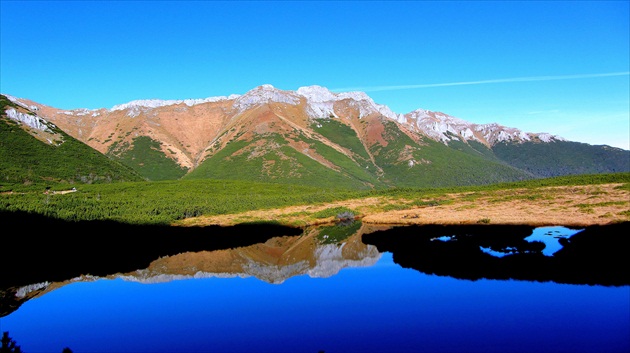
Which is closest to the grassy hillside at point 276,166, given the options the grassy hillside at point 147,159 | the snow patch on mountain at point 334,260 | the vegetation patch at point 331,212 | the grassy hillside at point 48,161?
the grassy hillside at point 147,159

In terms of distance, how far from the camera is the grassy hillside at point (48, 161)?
10031cm

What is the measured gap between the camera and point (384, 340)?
19.1 metres

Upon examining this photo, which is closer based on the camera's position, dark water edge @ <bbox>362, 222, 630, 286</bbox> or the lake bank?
dark water edge @ <bbox>362, 222, 630, 286</bbox>

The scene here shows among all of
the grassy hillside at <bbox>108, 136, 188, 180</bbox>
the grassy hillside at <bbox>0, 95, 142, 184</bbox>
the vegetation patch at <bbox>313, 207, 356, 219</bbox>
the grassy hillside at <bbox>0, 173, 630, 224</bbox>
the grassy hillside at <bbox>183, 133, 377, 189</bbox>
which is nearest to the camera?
the grassy hillside at <bbox>0, 173, 630, 224</bbox>

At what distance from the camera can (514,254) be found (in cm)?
3384

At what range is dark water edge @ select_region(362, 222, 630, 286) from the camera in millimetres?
27688

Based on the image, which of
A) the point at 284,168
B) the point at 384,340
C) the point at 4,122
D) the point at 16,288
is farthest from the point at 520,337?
the point at 4,122

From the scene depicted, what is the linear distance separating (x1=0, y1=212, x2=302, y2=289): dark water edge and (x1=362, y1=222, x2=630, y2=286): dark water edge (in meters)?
19.1

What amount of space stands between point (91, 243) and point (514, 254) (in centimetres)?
4835

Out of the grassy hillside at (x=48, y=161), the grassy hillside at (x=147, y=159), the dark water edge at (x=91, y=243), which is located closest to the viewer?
the dark water edge at (x=91, y=243)

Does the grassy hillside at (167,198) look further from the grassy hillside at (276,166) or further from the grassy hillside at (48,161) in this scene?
the grassy hillside at (276,166)

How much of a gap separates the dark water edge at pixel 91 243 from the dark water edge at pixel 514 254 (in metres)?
19.1

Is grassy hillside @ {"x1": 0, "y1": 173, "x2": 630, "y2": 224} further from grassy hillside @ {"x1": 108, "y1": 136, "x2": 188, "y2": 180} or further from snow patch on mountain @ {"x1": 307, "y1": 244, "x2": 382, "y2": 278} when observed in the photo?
grassy hillside @ {"x1": 108, "y1": 136, "x2": 188, "y2": 180}

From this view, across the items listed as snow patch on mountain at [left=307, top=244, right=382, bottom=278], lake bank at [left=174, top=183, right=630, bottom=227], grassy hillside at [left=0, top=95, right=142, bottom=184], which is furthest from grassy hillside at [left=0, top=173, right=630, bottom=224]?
snow patch on mountain at [left=307, top=244, right=382, bottom=278]
